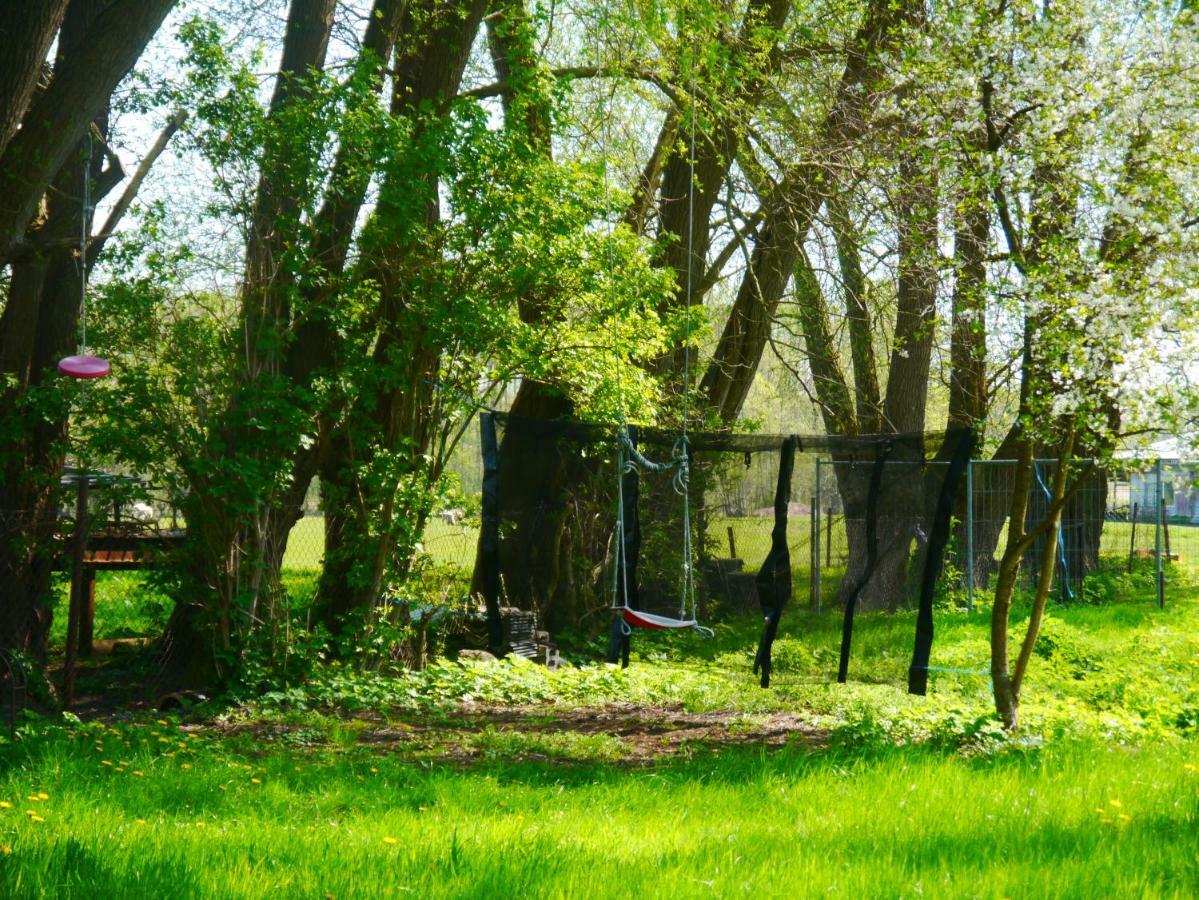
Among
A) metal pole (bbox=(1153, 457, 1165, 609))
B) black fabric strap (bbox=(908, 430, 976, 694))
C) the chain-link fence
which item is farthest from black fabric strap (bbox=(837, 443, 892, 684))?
metal pole (bbox=(1153, 457, 1165, 609))

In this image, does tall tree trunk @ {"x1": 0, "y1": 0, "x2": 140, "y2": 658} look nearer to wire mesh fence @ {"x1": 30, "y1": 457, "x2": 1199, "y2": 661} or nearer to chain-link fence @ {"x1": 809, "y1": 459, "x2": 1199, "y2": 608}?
wire mesh fence @ {"x1": 30, "y1": 457, "x2": 1199, "y2": 661}

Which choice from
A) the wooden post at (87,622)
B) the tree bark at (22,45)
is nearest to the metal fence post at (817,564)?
the tree bark at (22,45)

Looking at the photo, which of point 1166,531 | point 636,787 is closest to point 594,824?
point 636,787

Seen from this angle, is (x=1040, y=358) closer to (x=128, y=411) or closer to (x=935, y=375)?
(x=128, y=411)

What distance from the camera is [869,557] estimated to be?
26.4 ft

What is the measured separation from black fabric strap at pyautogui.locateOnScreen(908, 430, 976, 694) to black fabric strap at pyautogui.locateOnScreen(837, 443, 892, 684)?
609 millimetres

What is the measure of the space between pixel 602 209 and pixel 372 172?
1.67 meters

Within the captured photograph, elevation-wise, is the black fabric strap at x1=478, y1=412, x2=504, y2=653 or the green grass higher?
the black fabric strap at x1=478, y1=412, x2=504, y2=653

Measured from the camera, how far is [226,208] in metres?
7.40

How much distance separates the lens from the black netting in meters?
8.06

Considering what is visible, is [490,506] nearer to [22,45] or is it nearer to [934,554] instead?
[934,554]

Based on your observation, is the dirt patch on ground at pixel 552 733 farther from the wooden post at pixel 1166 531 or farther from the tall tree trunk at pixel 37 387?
the wooden post at pixel 1166 531

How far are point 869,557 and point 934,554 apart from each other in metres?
0.91

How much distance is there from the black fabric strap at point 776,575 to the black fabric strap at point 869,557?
1.53 ft
